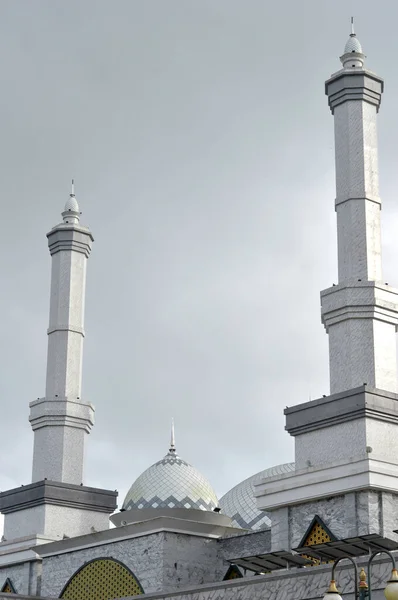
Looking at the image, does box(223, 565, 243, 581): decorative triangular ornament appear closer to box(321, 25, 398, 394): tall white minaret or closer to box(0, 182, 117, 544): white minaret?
box(321, 25, 398, 394): tall white minaret

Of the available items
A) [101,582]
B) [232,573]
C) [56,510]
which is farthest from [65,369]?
[232,573]

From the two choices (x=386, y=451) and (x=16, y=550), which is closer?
(x=386, y=451)

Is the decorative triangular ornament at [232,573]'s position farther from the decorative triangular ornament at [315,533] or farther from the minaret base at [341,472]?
the decorative triangular ornament at [315,533]

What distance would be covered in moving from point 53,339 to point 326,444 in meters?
10.6

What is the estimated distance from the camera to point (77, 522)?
2859 cm

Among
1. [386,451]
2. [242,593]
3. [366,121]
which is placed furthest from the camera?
[366,121]

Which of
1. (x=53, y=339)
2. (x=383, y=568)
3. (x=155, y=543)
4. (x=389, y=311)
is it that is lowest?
(x=383, y=568)

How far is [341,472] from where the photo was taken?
21.2m

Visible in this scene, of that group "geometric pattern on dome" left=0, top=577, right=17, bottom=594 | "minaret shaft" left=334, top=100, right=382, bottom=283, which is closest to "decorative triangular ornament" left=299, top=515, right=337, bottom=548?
"minaret shaft" left=334, top=100, right=382, bottom=283

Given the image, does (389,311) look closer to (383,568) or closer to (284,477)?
(284,477)

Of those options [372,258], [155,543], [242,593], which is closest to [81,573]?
[155,543]

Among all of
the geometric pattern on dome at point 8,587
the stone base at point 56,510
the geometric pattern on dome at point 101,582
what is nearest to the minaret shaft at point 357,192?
the geometric pattern on dome at point 101,582

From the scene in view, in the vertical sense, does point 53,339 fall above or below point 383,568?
above

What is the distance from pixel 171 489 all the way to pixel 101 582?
5.12 metres
